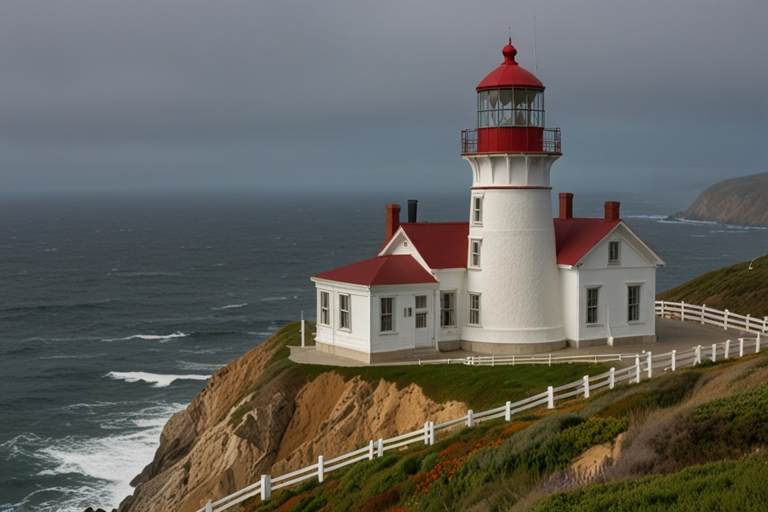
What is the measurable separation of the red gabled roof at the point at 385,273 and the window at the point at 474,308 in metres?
1.83

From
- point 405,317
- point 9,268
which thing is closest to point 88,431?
point 405,317

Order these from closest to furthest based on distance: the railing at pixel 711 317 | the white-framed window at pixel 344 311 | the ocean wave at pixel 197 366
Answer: the white-framed window at pixel 344 311 → the railing at pixel 711 317 → the ocean wave at pixel 197 366

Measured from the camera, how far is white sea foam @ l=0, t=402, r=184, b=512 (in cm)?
3694

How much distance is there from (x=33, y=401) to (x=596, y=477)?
145 feet

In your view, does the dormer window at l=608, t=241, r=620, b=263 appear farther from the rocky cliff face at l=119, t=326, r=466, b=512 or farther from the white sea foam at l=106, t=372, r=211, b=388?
the white sea foam at l=106, t=372, r=211, b=388

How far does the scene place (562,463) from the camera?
15484mm

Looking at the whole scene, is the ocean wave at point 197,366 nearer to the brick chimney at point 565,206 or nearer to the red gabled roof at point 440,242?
the red gabled roof at point 440,242

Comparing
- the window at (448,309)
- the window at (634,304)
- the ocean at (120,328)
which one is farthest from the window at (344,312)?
the ocean at (120,328)

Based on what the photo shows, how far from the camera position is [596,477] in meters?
13.8

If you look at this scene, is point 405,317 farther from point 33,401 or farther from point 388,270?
point 33,401

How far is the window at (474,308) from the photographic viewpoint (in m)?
34.7

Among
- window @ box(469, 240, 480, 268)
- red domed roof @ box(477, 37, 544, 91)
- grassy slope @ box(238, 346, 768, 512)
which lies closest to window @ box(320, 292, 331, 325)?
window @ box(469, 240, 480, 268)

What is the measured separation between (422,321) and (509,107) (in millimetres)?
8280

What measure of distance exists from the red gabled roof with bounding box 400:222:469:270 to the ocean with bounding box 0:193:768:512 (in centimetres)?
1548
